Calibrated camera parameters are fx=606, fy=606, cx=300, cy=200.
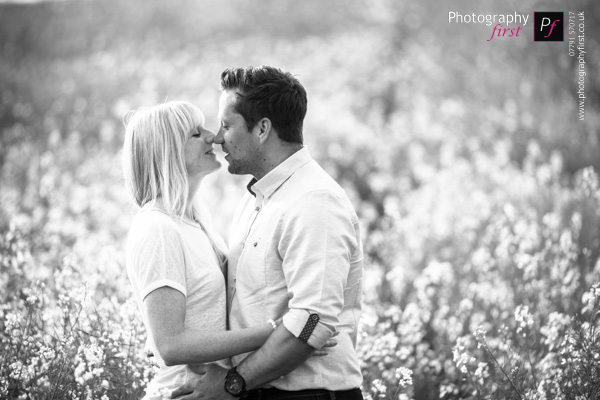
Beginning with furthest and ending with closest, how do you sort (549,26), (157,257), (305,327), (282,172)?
1. (549,26)
2. (282,172)
3. (157,257)
4. (305,327)

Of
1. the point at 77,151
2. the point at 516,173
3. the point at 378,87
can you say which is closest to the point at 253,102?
the point at 516,173

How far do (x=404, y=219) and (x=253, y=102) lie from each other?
4.32 m

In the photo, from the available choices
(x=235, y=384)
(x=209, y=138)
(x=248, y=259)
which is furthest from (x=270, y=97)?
(x=235, y=384)

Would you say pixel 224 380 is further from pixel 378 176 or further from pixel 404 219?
pixel 378 176

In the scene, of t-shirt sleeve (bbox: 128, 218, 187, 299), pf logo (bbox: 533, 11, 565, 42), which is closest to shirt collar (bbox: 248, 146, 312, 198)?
t-shirt sleeve (bbox: 128, 218, 187, 299)

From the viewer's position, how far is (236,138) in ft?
9.34

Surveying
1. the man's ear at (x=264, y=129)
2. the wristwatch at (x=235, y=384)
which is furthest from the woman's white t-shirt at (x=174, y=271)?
the man's ear at (x=264, y=129)

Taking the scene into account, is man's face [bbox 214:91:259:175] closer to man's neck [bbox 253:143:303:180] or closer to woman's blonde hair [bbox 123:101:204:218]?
man's neck [bbox 253:143:303:180]

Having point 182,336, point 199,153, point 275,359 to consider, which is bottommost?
point 275,359

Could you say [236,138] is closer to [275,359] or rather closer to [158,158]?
[158,158]

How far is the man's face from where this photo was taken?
282cm

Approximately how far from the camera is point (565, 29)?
36.8 feet

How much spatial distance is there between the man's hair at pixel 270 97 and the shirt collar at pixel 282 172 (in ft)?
0.32

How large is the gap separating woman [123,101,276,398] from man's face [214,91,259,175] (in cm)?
13
